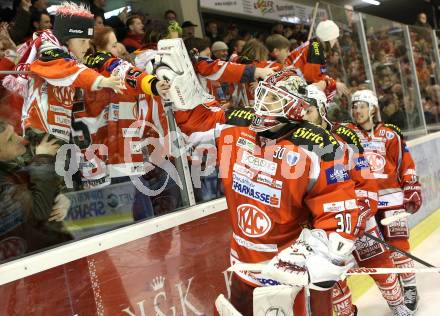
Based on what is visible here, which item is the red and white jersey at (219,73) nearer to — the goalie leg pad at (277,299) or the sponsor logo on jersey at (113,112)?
the sponsor logo on jersey at (113,112)

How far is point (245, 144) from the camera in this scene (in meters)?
2.19

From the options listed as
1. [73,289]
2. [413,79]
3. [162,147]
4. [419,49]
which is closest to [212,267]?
[162,147]

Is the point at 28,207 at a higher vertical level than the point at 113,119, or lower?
lower

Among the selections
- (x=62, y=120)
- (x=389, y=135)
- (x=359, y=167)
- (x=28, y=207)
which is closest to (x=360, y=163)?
(x=359, y=167)

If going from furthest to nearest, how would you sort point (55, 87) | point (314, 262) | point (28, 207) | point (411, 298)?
point (411, 298) < point (55, 87) < point (28, 207) < point (314, 262)

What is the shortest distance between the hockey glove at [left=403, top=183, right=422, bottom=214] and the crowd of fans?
0.93 metres

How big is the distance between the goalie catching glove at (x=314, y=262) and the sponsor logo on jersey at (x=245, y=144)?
0.46 metres

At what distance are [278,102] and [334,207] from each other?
0.44m

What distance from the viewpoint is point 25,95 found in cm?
208

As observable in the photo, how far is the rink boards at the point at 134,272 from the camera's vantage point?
1.99m

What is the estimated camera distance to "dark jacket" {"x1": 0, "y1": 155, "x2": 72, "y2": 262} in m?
1.95

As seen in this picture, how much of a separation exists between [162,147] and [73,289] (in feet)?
2.67

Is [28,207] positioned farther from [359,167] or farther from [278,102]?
[359,167]

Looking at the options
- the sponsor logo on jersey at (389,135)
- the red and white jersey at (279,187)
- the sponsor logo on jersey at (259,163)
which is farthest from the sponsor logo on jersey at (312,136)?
the sponsor logo on jersey at (389,135)
